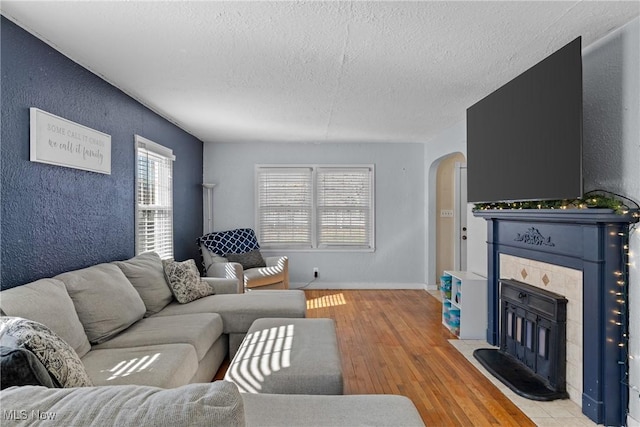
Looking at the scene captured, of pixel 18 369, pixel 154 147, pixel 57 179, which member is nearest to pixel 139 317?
pixel 57 179

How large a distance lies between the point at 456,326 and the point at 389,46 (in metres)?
2.85

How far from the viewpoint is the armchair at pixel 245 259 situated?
4980 mm

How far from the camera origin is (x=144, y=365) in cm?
197

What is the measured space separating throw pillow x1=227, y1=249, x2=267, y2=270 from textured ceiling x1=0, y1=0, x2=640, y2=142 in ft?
6.93

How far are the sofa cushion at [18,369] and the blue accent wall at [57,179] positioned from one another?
131 centimetres

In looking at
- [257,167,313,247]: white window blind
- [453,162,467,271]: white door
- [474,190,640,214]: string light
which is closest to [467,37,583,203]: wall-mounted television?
[474,190,640,214]: string light

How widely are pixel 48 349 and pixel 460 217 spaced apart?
19.1 ft

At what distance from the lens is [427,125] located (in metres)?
4.83

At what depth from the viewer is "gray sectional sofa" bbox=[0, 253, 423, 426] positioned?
0.77 m

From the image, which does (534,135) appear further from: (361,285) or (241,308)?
(361,285)

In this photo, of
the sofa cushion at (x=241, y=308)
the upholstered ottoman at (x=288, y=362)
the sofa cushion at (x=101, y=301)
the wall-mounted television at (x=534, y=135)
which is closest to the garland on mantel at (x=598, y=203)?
the wall-mounted television at (x=534, y=135)

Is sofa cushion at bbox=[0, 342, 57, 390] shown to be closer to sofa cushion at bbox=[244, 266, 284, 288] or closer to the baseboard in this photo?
sofa cushion at bbox=[244, 266, 284, 288]

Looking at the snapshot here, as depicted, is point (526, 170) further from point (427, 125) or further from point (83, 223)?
point (83, 223)

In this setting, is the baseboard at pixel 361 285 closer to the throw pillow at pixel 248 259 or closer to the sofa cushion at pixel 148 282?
the throw pillow at pixel 248 259
